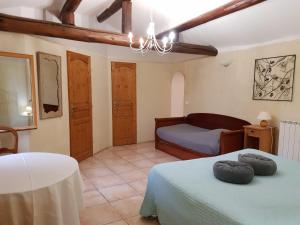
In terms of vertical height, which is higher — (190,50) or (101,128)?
(190,50)

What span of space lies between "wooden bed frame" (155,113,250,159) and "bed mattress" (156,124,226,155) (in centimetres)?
10

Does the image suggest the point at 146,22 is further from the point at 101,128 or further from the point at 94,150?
the point at 94,150

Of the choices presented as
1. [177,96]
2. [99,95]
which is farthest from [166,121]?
[99,95]

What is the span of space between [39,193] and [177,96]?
214 inches

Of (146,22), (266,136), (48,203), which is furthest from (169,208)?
(146,22)

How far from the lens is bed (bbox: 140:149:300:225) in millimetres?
1427

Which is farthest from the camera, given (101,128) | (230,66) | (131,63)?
(131,63)

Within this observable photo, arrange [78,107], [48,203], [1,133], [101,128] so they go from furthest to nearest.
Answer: [101,128] → [78,107] → [1,133] → [48,203]

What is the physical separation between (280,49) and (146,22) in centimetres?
258

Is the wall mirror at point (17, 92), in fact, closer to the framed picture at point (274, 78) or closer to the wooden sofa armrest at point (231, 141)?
the wooden sofa armrest at point (231, 141)

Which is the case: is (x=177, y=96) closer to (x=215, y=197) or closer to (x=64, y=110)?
(x=64, y=110)

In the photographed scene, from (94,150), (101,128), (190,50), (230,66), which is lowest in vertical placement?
(94,150)

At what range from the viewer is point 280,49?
3660 millimetres

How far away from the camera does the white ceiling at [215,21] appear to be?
10.2 ft
